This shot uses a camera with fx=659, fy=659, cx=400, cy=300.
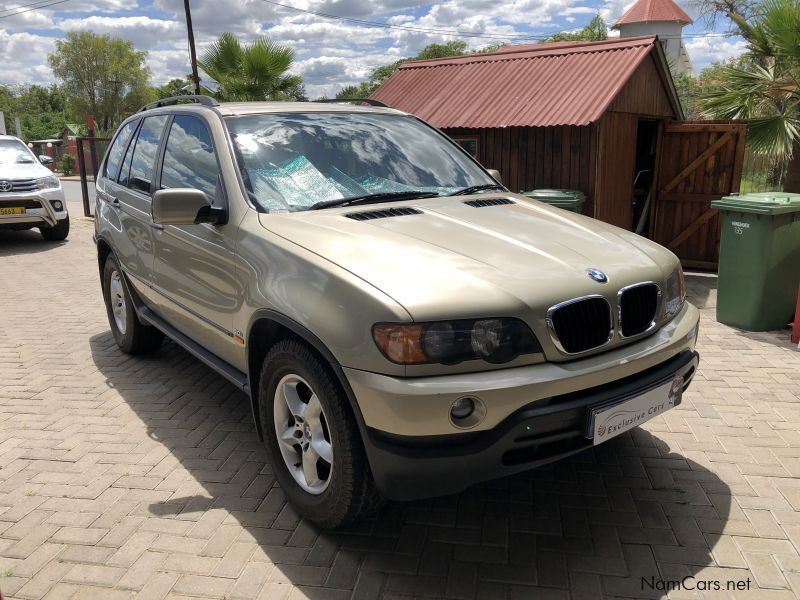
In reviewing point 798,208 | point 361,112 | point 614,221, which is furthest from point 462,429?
point 614,221

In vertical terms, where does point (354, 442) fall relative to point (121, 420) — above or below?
above

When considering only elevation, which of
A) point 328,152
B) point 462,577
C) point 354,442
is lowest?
point 462,577

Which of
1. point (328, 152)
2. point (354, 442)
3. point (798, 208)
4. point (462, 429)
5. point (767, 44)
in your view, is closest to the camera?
point (462, 429)

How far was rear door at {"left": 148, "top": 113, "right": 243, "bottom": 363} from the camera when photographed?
10.8ft

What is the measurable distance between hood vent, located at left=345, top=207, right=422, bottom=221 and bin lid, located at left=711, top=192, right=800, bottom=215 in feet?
13.0

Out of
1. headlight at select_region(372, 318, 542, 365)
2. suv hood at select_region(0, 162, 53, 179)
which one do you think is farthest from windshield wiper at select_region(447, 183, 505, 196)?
suv hood at select_region(0, 162, 53, 179)

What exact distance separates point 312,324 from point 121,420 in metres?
2.31

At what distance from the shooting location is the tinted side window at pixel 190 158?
3.52 metres

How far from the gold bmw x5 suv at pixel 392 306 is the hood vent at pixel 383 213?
0.6 inches

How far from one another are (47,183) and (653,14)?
47.4 m

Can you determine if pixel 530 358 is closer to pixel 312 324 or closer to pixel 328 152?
pixel 312 324

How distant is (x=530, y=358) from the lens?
2.42 m

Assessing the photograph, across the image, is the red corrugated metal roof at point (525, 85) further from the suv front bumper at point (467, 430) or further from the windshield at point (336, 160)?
the suv front bumper at point (467, 430)

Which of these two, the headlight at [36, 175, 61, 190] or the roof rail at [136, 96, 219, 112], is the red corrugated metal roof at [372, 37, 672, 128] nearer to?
the roof rail at [136, 96, 219, 112]
